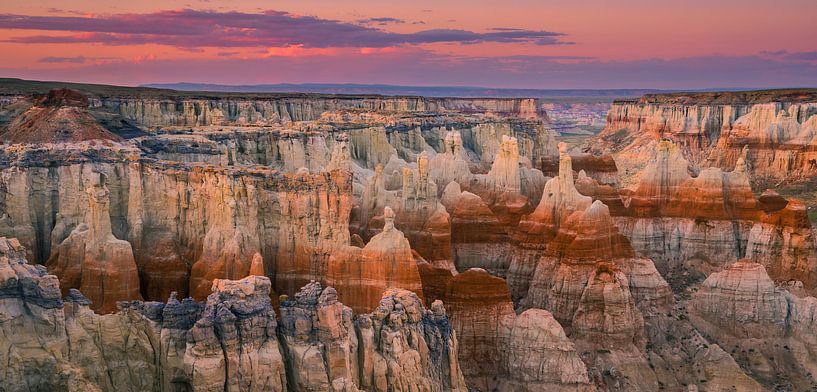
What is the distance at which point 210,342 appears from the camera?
24406 millimetres

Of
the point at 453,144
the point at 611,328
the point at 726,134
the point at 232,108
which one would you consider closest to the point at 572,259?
the point at 611,328

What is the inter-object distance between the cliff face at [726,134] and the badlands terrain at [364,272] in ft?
142

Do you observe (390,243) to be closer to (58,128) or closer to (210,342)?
(210,342)

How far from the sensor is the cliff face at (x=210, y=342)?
80.3 feet

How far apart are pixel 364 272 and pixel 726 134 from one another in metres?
86.1

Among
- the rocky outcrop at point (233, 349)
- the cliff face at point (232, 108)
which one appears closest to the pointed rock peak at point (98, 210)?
the rocky outcrop at point (233, 349)

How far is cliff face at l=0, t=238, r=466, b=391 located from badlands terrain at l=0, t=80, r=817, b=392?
5cm

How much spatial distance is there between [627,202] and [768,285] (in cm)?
1439

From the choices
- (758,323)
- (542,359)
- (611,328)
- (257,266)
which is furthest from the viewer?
(758,323)

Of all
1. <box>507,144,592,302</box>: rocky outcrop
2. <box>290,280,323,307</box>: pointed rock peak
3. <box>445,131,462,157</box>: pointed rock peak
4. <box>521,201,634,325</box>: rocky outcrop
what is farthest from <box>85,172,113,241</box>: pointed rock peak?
<box>445,131,462,157</box>: pointed rock peak

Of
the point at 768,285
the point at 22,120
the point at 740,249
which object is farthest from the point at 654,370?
the point at 22,120

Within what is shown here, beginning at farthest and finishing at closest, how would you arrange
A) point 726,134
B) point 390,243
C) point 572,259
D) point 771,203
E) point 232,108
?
point 726,134
point 232,108
point 771,203
point 572,259
point 390,243

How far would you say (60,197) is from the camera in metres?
32.4

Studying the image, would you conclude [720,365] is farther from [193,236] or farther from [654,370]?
[193,236]
